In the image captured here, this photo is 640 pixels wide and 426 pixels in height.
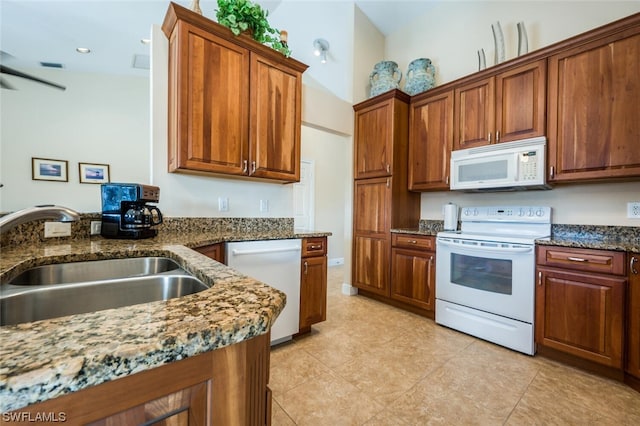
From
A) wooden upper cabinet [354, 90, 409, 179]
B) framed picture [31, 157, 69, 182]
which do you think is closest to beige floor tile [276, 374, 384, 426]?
wooden upper cabinet [354, 90, 409, 179]

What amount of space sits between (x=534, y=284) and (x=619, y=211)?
927 mm

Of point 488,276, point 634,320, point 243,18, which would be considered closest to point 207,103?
point 243,18

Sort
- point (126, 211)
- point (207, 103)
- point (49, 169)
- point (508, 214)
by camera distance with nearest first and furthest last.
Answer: point (126, 211), point (207, 103), point (508, 214), point (49, 169)

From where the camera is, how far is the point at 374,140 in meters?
3.28

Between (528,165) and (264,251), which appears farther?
(528,165)

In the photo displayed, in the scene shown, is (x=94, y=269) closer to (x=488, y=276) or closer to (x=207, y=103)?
(x=207, y=103)

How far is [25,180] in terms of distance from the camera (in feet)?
11.2

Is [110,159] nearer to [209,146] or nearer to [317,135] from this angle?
[209,146]

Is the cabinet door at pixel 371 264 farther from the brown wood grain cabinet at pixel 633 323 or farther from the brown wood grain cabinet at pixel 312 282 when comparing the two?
the brown wood grain cabinet at pixel 633 323

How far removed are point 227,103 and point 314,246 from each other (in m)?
1.32

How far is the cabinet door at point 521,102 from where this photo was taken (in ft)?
7.40

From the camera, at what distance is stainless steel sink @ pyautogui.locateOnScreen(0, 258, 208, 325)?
716 mm

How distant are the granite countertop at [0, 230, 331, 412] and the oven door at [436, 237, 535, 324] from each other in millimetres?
2240

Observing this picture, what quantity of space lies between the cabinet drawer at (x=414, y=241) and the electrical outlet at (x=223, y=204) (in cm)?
179
